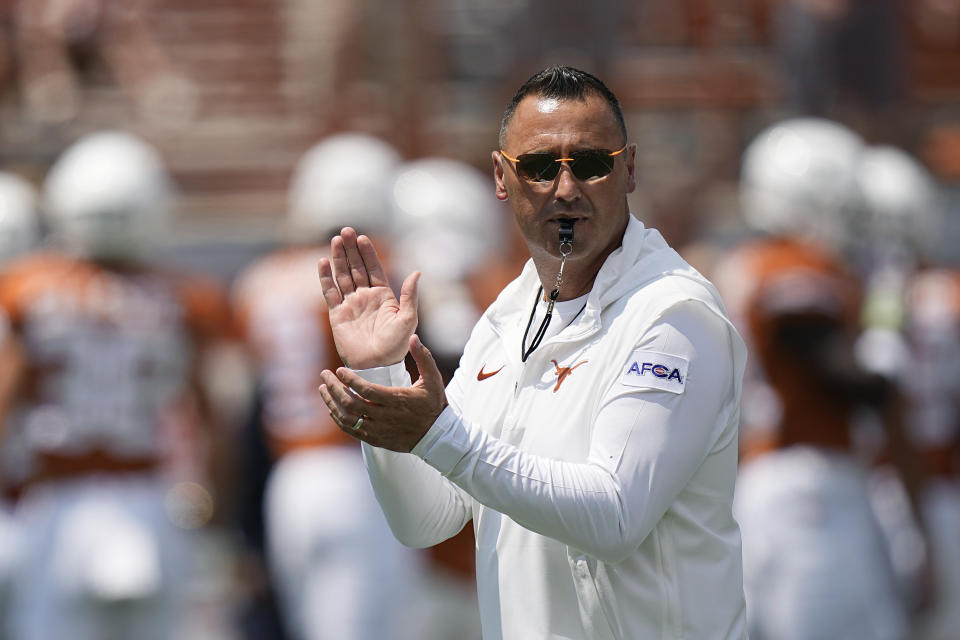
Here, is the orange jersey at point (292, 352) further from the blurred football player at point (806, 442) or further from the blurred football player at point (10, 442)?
the blurred football player at point (806, 442)

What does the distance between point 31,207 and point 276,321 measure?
8.04 feet

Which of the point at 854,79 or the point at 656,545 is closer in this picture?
the point at 656,545

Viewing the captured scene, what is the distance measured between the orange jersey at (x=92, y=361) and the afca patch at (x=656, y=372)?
3851 mm

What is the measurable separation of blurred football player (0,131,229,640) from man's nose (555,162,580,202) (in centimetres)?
375

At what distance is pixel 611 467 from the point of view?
2506 mm

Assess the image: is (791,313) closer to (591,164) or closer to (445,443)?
(591,164)

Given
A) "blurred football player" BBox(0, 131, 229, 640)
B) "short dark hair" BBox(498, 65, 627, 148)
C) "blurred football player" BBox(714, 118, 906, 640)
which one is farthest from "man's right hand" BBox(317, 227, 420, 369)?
"blurred football player" BBox(0, 131, 229, 640)

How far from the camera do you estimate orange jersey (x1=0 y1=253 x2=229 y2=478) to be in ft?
19.8

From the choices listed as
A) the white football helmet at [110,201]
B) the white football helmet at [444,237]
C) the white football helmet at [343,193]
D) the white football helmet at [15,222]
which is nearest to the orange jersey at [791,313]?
the white football helmet at [444,237]

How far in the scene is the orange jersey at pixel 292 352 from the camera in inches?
260

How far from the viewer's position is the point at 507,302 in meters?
2.92

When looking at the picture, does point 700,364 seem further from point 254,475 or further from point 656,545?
point 254,475

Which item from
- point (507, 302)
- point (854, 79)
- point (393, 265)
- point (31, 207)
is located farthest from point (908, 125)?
point (507, 302)

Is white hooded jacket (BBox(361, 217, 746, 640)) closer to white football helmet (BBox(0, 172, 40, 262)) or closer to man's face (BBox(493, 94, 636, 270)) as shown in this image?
man's face (BBox(493, 94, 636, 270))
